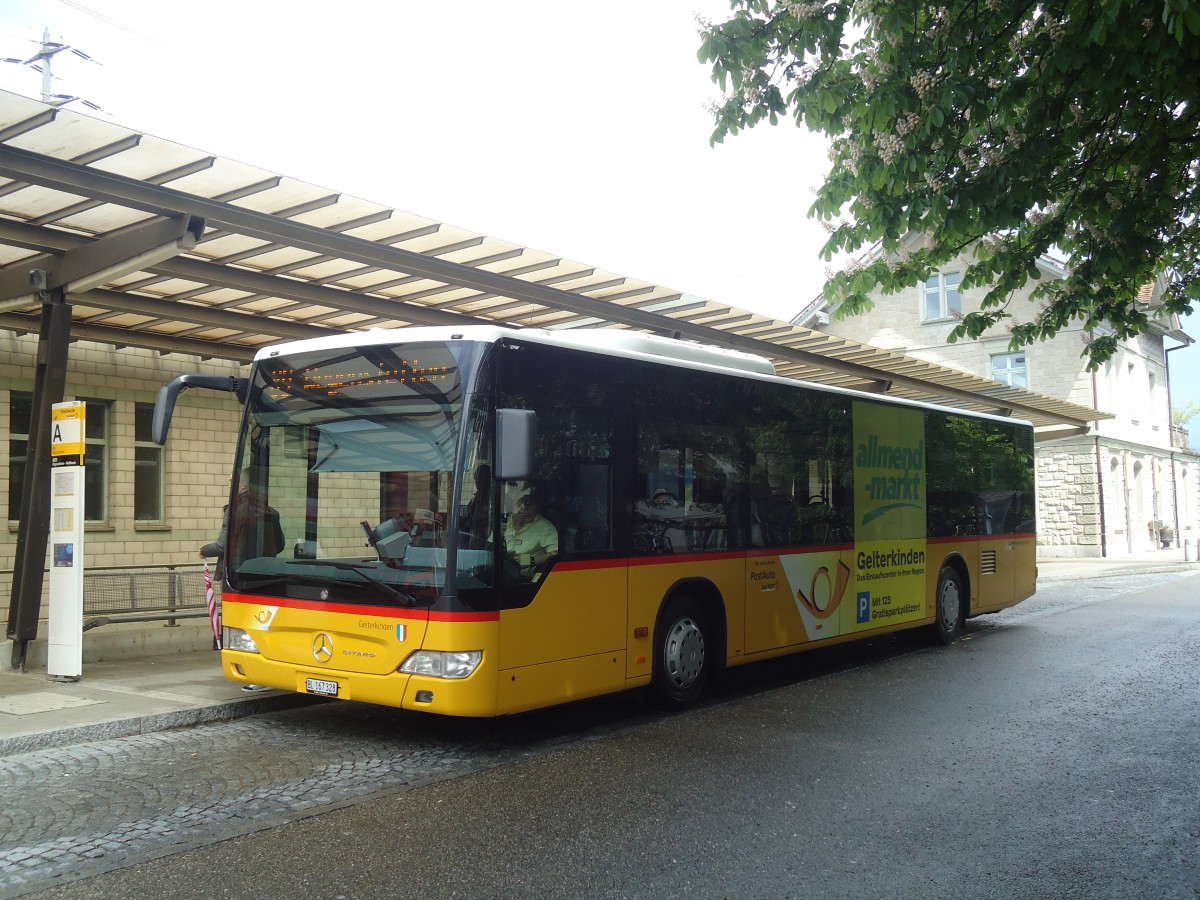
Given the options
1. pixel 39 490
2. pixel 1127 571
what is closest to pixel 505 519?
pixel 39 490

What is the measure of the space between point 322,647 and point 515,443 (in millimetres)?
2099

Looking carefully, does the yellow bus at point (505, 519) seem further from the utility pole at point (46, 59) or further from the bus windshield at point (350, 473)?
the utility pole at point (46, 59)

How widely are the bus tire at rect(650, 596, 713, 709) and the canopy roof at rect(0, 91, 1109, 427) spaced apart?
401cm

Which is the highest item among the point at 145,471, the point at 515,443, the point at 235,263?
the point at 235,263

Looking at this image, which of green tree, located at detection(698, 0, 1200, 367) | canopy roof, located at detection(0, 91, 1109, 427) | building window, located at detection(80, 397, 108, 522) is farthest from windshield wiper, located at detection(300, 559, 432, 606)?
building window, located at detection(80, 397, 108, 522)

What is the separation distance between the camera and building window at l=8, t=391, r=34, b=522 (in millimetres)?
14102

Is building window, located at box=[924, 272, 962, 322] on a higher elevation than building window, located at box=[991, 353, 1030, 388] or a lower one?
higher

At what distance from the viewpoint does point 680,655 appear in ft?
29.8

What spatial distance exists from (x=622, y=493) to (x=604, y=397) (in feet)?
2.49

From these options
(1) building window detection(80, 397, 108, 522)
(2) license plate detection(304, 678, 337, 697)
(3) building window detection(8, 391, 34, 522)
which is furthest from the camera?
(1) building window detection(80, 397, 108, 522)

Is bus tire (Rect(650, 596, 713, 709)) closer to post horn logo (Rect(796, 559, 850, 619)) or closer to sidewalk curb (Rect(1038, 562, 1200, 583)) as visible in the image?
post horn logo (Rect(796, 559, 850, 619))

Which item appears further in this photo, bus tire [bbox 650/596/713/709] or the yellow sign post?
the yellow sign post

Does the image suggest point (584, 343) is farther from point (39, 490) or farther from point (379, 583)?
point (39, 490)

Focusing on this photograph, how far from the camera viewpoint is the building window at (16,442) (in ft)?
46.3
